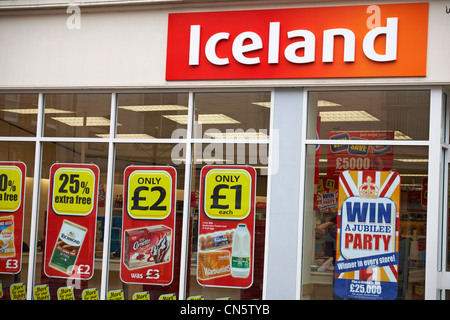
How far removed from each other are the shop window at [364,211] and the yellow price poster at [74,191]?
10.0 feet

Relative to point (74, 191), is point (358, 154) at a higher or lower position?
higher

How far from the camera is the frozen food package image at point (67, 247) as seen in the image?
909 cm

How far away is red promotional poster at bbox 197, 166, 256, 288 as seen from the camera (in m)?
8.49

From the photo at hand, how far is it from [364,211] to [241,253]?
5.53 feet

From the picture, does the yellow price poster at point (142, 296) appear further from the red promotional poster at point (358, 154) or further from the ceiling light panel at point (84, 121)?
the red promotional poster at point (358, 154)

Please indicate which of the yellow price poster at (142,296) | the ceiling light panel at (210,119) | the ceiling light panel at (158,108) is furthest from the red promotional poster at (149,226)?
the ceiling light panel at (158,108)

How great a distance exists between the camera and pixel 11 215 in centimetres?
941

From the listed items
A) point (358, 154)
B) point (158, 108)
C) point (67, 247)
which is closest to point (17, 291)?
point (67, 247)

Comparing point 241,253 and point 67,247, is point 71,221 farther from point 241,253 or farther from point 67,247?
point 241,253

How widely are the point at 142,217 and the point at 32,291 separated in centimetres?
197

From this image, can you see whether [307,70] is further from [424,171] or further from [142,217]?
[142,217]

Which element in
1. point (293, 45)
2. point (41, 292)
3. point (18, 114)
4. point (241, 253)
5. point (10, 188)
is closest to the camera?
point (293, 45)

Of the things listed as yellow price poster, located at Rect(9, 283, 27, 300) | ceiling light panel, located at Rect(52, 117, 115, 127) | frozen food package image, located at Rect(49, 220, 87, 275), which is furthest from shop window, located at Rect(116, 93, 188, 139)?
yellow price poster, located at Rect(9, 283, 27, 300)

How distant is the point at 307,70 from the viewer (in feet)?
27.3
